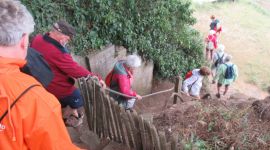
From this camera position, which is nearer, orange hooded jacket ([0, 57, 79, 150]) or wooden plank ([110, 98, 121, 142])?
orange hooded jacket ([0, 57, 79, 150])

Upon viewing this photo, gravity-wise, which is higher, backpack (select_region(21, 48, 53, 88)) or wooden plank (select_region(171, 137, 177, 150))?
backpack (select_region(21, 48, 53, 88))

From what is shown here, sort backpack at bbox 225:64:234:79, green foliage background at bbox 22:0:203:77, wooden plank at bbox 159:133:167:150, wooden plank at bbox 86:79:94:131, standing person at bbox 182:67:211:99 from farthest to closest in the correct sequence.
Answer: backpack at bbox 225:64:234:79 < green foliage background at bbox 22:0:203:77 < standing person at bbox 182:67:211:99 < wooden plank at bbox 86:79:94:131 < wooden plank at bbox 159:133:167:150

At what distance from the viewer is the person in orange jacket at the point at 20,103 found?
185 centimetres

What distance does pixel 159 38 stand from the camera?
9805 millimetres

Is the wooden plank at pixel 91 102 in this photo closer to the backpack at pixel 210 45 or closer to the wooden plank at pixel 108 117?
the wooden plank at pixel 108 117

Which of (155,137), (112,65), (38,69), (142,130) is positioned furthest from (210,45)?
(38,69)

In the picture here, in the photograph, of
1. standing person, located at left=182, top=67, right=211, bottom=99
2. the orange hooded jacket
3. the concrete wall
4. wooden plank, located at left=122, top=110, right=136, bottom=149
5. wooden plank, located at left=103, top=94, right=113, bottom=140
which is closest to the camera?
the orange hooded jacket

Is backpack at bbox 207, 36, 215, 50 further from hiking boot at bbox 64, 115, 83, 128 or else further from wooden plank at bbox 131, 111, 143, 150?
wooden plank at bbox 131, 111, 143, 150

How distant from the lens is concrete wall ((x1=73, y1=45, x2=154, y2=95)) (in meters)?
7.69

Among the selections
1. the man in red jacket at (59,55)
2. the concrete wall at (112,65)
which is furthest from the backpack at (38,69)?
the concrete wall at (112,65)

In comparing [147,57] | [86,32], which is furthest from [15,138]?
[147,57]

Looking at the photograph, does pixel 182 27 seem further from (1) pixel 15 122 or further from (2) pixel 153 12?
(1) pixel 15 122

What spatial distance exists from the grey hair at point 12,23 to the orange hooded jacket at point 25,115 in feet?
0.41

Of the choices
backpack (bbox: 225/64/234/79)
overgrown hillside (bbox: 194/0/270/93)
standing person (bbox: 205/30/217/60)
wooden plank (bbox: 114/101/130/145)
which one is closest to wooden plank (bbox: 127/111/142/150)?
wooden plank (bbox: 114/101/130/145)
